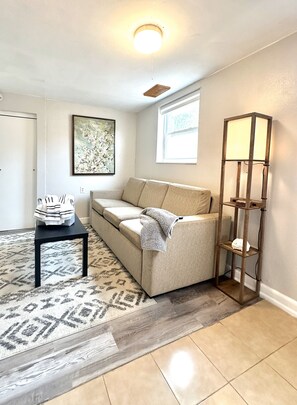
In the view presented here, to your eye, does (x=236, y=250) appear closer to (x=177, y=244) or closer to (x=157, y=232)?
(x=177, y=244)

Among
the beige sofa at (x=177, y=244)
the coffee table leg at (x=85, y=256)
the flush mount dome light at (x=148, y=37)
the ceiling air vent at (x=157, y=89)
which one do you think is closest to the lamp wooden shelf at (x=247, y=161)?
the beige sofa at (x=177, y=244)

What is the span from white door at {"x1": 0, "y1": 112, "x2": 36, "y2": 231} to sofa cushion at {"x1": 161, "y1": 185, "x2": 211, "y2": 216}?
2.40 metres

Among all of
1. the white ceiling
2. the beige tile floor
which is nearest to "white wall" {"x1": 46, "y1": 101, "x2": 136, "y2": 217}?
the white ceiling

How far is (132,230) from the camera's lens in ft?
7.02

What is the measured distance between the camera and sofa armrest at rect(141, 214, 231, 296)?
1861 millimetres

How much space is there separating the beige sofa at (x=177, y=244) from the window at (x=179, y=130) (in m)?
0.62

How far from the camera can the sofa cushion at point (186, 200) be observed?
2320 mm

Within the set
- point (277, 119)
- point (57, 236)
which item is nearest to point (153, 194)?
point (57, 236)

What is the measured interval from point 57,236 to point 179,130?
2.25 m

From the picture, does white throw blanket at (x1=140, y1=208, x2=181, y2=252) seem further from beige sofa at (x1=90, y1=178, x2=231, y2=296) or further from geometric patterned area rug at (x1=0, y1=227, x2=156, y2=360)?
geometric patterned area rug at (x1=0, y1=227, x2=156, y2=360)

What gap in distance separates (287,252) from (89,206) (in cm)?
324

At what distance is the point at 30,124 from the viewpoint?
3.57 meters

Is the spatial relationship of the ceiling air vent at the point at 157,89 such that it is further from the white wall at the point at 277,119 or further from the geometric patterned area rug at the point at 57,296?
the geometric patterned area rug at the point at 57,296

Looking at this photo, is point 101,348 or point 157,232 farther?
point 157,232
